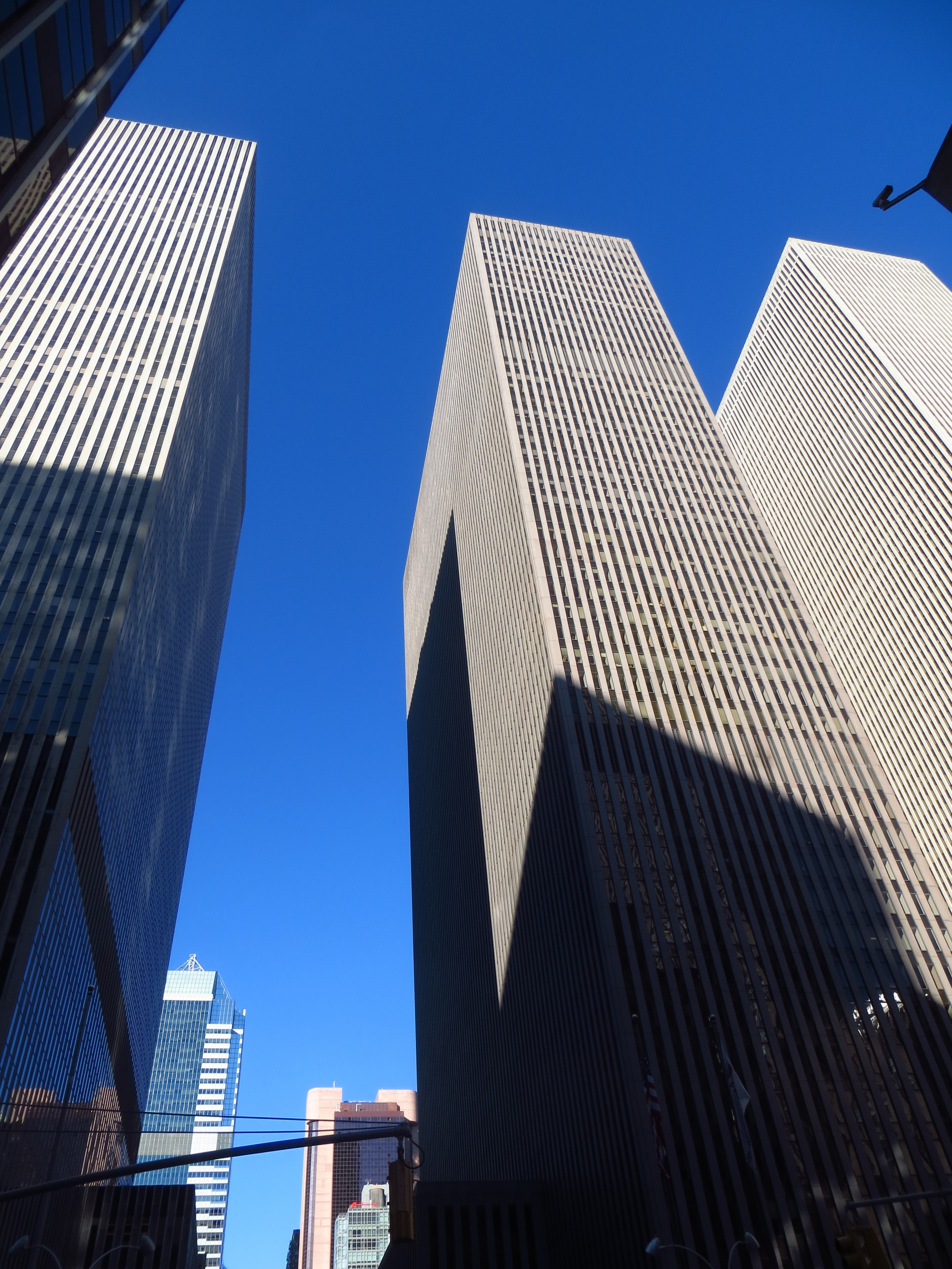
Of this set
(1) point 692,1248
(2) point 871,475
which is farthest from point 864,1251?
(2) point 871,475

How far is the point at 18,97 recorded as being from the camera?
25844 mm

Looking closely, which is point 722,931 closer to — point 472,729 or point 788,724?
point 788,724

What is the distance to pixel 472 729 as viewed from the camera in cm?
12250

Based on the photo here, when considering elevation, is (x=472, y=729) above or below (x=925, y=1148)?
above

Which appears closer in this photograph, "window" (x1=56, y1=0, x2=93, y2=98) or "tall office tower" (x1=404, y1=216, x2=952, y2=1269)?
"window" (x1=56, y1=0, x2=93, y2=98)

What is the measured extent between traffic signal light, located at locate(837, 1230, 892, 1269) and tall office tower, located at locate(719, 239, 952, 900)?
301 ft

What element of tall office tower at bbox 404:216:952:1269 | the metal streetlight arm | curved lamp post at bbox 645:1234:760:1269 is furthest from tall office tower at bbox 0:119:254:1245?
the metal streetlight arm

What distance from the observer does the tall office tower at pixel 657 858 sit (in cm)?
5516

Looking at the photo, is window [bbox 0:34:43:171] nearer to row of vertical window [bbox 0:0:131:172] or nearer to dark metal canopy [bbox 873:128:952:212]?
row of vertical window [bbox 0:0:131:172]

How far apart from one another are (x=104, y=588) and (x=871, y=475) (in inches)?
4118

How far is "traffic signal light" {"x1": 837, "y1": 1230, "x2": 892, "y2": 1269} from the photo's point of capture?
59.3 feet

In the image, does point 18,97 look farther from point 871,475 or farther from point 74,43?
point 871,475

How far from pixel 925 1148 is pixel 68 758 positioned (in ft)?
222

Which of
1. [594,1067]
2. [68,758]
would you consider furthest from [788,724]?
[68,758]
